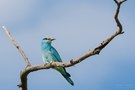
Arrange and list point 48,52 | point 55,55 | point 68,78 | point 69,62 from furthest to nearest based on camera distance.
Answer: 1. point 48,52
2. point 55,55
3. point 68,78
4. point 69,62

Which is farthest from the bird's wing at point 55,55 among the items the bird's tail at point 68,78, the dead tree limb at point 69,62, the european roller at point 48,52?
the dead tree limb at point 69,62

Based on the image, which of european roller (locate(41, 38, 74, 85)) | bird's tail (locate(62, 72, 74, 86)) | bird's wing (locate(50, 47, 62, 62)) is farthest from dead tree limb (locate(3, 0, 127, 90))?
bird's wing (locate(50, 47, 62, 62))

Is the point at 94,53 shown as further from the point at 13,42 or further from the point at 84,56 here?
the point at 13,42

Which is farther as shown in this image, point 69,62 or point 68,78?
point 68,78

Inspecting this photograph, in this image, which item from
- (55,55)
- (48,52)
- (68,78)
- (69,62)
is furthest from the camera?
(48,52)

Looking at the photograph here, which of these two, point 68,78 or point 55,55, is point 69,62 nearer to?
point 68,78

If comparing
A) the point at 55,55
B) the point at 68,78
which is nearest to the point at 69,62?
the point at 68,78

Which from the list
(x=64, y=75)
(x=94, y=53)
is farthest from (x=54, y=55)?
(x=94, y=53)

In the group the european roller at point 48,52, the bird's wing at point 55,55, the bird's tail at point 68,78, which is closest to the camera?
the bird's tail at point 68,78

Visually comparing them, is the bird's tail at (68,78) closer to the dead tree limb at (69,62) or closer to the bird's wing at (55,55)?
the bird's wing at (55,55)

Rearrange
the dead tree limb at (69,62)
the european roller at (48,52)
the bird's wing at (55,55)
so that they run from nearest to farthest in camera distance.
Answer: the dead tree limb at (69,62), the european roller at (48,52), the bird's wing at (55,55)

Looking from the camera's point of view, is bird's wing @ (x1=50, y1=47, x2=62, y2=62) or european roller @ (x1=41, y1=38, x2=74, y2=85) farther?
bird's wing @ (x1=50, y1=47, x2=62, y2=62)

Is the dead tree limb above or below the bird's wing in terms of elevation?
above

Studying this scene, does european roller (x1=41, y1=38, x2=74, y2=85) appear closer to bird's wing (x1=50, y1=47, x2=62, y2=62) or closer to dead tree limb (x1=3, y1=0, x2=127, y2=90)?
bird's wing (x1=50, y1=47, x2=62, y2=62)
